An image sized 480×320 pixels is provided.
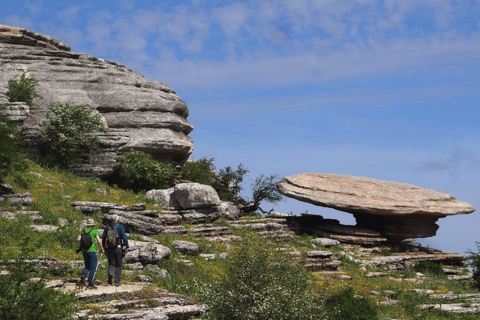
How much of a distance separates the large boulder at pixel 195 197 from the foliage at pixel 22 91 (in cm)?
1346

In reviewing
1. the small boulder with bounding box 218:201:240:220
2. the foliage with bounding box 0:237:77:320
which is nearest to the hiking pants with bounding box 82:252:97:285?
the foliage with bounding box 0:237:77:320

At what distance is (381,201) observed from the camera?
100 ft

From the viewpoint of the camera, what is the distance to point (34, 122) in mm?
30750

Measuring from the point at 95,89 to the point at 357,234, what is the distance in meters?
22.8

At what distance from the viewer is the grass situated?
15.3m

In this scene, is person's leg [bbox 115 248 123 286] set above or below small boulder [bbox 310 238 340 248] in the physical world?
below

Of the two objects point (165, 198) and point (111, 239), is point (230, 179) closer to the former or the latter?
point (165, 198)

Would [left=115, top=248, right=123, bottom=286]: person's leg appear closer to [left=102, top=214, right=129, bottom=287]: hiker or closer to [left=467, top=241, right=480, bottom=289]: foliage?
[left=102, top=214, right=129, bottom=287]: hiker

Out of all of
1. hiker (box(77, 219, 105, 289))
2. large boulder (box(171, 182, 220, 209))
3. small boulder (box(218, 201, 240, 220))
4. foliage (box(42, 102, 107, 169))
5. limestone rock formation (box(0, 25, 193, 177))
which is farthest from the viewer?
limestone rock formation (box(0, 25, 193, 177))

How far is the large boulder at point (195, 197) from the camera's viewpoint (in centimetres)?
2606

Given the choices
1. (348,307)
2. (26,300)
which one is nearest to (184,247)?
(348,307)

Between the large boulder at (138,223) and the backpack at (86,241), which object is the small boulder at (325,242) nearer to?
the large boulder at (138,223)

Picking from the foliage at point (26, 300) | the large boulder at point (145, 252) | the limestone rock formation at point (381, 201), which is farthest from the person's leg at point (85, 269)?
the limestone rock formation at point (381, 201)

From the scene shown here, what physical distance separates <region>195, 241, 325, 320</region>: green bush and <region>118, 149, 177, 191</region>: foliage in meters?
18.3
